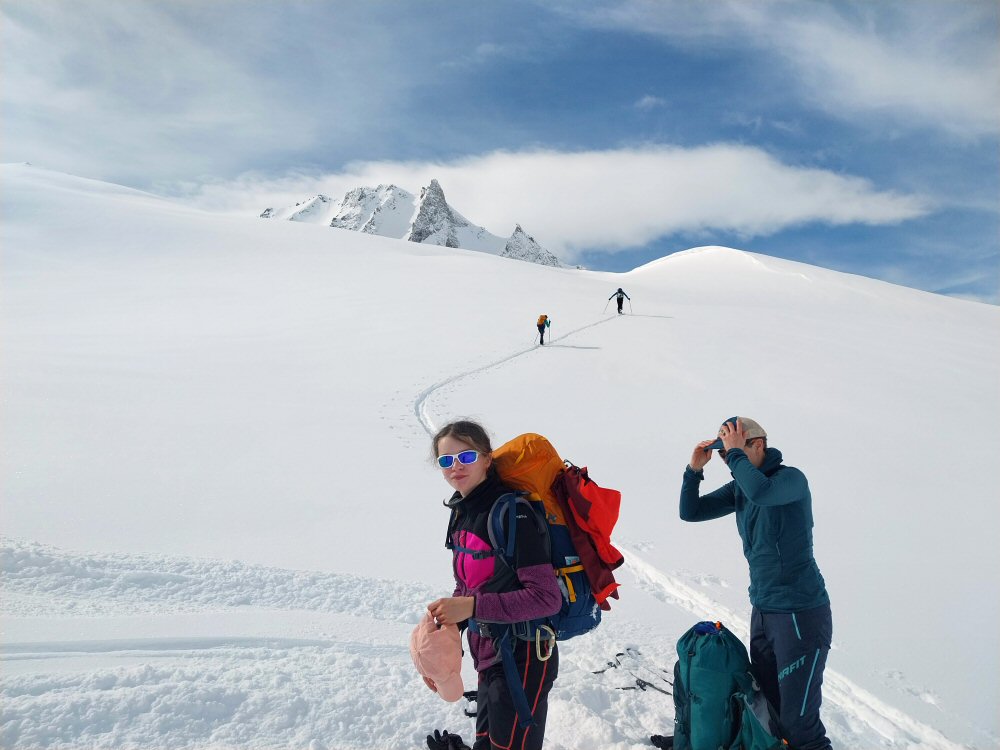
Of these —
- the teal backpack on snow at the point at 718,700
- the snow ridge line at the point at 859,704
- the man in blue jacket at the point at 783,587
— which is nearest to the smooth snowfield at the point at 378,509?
the snow ridge line at the point at 859,704

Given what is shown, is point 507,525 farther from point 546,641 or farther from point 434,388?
point 434,388

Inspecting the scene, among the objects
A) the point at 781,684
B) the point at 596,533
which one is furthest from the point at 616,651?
the point at 596,533

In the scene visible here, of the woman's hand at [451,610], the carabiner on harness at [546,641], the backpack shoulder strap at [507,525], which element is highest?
the backpack shoulder strap at [507,525]

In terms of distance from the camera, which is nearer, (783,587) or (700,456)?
(783,587)

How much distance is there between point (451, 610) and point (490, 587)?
22 cm

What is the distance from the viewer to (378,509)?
6840 millimetres

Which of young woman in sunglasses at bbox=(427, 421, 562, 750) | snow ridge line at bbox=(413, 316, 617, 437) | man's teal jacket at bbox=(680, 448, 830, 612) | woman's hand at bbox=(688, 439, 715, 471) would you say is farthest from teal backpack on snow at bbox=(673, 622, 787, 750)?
snow ridge line at bbox=(413, 316, 617, 437)

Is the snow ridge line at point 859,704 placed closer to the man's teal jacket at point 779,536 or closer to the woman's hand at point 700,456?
the man's teal jacket at point 779,536

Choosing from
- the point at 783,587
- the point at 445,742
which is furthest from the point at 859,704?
the point at 445,742

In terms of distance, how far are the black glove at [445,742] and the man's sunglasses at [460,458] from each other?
1.64m

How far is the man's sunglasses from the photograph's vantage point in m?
2.37

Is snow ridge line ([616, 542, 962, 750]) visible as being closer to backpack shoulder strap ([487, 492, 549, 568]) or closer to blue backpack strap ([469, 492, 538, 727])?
blue backpack strap ([469, 492, 538, 727])

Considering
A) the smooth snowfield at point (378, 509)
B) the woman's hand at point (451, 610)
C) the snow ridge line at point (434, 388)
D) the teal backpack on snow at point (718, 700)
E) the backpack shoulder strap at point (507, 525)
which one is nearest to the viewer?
the woman's hand at point (451, 610)

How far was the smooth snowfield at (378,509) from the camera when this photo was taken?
3293mm
